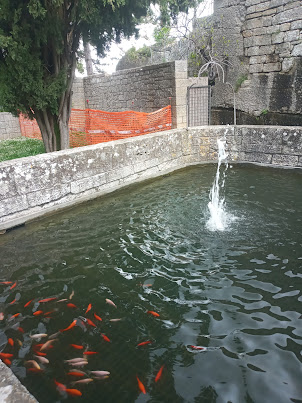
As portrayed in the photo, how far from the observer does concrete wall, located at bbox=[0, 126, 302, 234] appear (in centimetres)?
454

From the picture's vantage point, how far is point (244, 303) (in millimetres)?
2660

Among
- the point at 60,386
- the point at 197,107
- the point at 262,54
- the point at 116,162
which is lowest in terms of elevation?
the point at 60,386

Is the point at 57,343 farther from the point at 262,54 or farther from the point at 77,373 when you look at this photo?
the point at 262,54

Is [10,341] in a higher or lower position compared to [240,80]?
lower

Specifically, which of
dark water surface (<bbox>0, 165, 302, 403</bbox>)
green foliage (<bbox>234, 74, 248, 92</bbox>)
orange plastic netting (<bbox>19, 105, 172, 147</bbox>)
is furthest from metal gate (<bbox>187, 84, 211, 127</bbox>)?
dark water surface (<bbox>0, 165, 302, 403</bbox>)

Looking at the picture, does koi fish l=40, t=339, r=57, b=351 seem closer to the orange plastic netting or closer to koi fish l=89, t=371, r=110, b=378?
koi fish l=89, t=371, r=110, b=378

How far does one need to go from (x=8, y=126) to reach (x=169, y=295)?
12926mm

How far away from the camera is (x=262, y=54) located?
861cm

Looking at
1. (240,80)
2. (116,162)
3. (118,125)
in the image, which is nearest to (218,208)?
(116,162)

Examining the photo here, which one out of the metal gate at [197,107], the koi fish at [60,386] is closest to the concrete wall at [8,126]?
the metal gate at [197,107]

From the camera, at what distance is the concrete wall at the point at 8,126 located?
13.2 meters

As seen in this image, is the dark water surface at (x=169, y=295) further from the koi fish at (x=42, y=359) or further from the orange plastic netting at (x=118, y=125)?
the orange plastic netting at (x=118, y=125)

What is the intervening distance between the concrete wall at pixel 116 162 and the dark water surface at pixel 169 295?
0.35 metres

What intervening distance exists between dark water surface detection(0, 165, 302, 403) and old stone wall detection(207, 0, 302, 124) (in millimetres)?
4506
